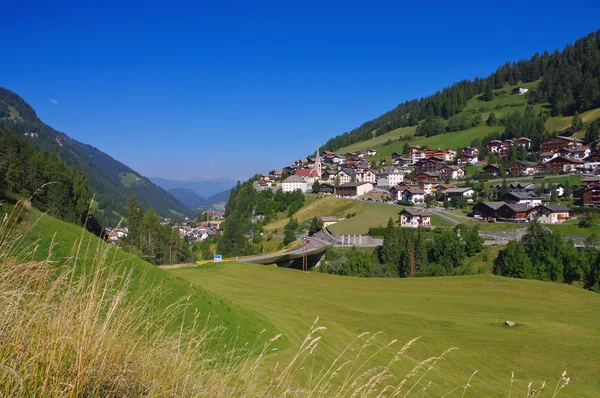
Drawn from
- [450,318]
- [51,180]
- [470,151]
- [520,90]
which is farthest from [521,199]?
[520,90]

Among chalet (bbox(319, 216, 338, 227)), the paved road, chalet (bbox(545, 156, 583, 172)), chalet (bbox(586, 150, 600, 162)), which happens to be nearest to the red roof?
chalet (bbox(319, 216, 338, 227))

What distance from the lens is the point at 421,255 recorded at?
45125mm

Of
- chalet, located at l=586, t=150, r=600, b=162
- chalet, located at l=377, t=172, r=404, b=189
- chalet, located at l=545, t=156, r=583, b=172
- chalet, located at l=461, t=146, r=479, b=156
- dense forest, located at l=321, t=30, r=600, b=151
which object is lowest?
chalet, located at l=377, t=172, r=404, b=189

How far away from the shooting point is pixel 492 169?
285 feet

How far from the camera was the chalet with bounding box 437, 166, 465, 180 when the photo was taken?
92062 millimetres

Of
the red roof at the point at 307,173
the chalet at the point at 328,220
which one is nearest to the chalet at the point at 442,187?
the chalet at the point at 328,220

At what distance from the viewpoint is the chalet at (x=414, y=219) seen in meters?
58.9

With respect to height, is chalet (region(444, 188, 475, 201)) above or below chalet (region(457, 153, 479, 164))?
below

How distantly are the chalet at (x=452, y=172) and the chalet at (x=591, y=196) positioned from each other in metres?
34.6

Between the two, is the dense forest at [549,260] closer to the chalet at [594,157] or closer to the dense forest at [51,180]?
the dense forest at [51,180]

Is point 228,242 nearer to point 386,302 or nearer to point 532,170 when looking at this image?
point 386,302

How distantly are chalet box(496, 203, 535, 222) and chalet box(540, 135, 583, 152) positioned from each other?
4509 cm

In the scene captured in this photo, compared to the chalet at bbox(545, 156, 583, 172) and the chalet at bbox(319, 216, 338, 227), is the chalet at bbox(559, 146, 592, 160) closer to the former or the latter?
the chalet at bbox(545, 156, 583, 172)

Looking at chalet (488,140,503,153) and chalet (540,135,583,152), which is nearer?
chalet (540,135,583,152)
